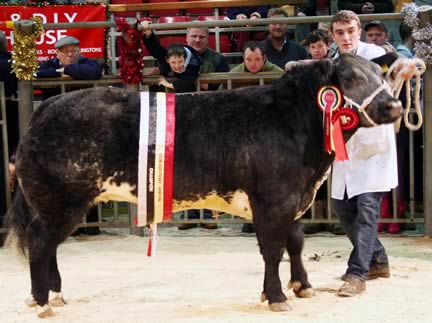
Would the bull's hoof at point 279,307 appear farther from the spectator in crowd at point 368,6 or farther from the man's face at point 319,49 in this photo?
the spectator in crowd at point 368,6

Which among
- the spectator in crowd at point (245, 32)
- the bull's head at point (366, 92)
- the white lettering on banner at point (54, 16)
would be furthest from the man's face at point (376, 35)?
the white lettering on banner at point (54, 16)

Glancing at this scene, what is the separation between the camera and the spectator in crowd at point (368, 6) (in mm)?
11797

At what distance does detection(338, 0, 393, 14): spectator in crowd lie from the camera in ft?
38.7

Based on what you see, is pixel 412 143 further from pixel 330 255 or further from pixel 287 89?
pixel 287 89

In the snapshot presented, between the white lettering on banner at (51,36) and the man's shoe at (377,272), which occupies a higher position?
the white lettering on banner at (51,36)

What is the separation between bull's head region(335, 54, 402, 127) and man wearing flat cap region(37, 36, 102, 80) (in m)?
4.10

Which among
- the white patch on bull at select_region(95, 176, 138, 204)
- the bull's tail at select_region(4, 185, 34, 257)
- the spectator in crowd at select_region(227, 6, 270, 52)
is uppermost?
the spectator in crowd at select_region(227, 6, 270, 52)

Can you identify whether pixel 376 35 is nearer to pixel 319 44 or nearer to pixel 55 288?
pixel 319 44

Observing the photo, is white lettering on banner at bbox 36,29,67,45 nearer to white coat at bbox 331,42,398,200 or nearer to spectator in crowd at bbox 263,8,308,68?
spectator in crowd at bbox 263,8,308,68

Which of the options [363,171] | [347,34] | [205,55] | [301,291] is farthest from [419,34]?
[301,291]

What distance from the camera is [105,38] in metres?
12.0

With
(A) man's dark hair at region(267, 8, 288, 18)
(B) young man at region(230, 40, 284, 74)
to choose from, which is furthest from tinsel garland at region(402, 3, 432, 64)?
(A) man's dark hair at region(267, 8, 288, 18)

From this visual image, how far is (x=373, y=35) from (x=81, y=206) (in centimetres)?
497

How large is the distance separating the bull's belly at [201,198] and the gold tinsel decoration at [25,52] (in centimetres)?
353
